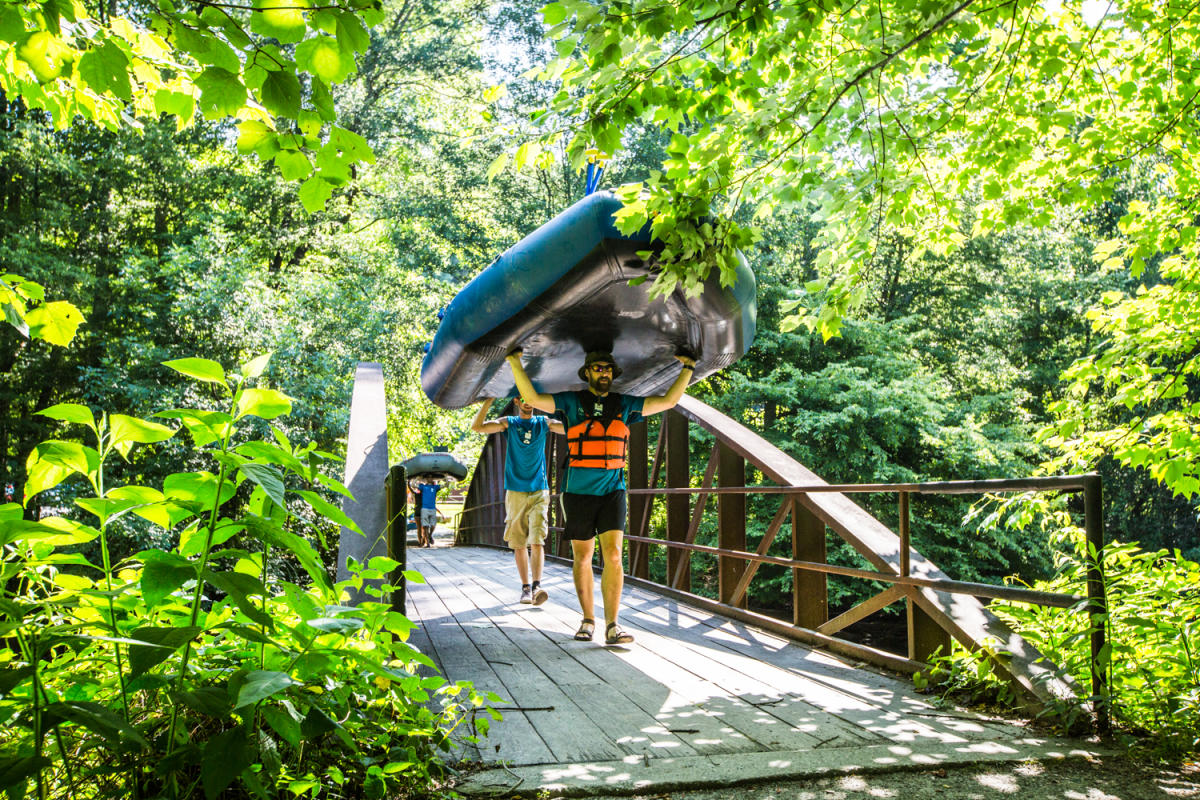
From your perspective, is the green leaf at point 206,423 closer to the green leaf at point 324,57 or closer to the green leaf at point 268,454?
the green leaf at point 268,454

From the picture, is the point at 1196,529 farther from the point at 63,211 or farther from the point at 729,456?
the point at 63,211

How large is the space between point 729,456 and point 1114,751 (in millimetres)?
3228

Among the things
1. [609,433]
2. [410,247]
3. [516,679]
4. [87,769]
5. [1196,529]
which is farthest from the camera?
[410,247]

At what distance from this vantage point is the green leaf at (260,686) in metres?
1.35

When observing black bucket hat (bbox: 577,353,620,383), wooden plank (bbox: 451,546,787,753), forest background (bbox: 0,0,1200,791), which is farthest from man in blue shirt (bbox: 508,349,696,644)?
forest background (bbox: 0,0,1200,791)

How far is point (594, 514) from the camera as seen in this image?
4230 mm

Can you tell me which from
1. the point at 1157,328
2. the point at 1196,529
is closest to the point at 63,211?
the point at 1157,328

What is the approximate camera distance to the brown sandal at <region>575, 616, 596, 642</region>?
14.2ft

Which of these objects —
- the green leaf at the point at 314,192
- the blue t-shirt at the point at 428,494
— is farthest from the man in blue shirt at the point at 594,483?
the blue t-shirt at the point at 428,494

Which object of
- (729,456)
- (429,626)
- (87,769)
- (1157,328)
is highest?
(1157,328)

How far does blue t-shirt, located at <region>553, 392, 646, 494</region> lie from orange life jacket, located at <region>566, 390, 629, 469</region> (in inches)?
0.9

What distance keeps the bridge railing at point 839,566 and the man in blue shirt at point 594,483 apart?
35.6 inches

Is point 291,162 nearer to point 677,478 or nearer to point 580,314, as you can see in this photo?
point 580,314

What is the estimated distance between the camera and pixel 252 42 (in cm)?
168
